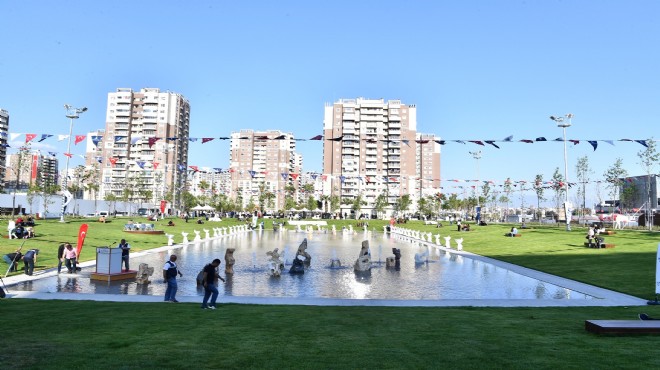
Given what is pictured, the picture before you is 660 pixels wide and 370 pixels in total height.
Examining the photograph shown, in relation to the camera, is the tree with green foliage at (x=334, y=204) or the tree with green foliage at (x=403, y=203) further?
the tree with green foliage at (x=334, y=204)

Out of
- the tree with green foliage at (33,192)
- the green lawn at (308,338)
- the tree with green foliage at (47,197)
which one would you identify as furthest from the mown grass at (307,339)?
the tree with green foliage at (33,192)

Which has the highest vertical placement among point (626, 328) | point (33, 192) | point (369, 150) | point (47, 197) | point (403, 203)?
point (369, 150)

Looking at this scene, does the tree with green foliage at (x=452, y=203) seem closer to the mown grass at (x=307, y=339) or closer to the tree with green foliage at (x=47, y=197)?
the tree with green foliage at (x=47, y=197)

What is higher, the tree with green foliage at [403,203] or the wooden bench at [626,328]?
the tree with green foliage at [403,203]

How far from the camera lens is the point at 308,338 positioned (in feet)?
33.1

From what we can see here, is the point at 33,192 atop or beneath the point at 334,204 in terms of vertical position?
atop

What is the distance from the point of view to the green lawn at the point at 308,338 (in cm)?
833

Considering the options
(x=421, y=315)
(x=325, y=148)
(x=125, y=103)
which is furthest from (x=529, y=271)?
(x=125, y=103)

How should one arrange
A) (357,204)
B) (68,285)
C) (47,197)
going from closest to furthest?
(68,285), (47,197), (357,204)

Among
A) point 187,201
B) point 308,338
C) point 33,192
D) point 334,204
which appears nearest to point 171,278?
point 308,338

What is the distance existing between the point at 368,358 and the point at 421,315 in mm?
4861

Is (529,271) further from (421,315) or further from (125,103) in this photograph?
(125,103)

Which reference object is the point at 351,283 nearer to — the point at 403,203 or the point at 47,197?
the point at 47,197

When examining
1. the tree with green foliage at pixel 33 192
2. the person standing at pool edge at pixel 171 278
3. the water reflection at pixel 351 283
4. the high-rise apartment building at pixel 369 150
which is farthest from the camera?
the high-rise apartment building at pixel 369 150
